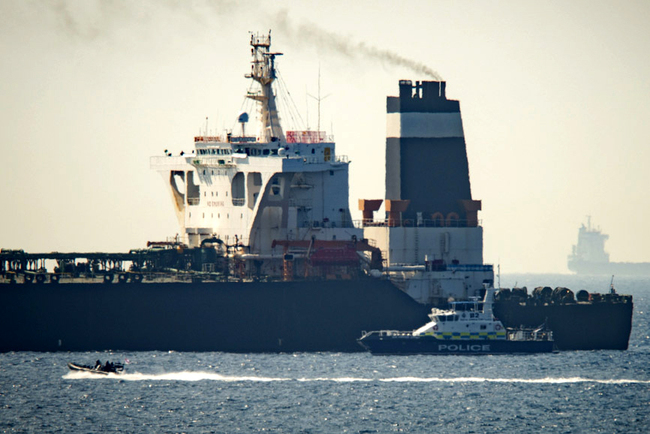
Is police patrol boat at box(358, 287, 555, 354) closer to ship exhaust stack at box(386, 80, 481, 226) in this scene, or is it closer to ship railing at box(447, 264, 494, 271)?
ship railing at box(447, 264, 494, 271)

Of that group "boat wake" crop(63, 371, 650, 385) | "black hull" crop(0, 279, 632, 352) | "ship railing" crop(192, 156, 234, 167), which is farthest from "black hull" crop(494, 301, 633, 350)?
"ship railing" crop(192, 156, 234, 167)

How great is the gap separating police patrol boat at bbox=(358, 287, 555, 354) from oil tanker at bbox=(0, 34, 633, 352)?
2010 mm

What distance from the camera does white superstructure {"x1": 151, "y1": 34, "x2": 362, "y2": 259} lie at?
8925cm

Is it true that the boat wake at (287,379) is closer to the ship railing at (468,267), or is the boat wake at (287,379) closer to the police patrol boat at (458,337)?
A: the police patrol boat at (458,337)

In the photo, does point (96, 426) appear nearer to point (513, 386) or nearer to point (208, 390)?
point (208, 390)

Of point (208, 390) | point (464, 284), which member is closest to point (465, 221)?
point (464, 284)

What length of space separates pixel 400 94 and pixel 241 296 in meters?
20.7

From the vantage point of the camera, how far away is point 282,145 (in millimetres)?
90250

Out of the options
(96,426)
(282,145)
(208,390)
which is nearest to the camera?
(96,426)

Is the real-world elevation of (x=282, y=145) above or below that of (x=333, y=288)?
above

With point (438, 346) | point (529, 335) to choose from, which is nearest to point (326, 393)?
point (438, 346)

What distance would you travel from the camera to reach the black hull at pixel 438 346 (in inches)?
3253

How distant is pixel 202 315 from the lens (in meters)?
84.1

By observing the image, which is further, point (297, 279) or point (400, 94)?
point (400, 94)
